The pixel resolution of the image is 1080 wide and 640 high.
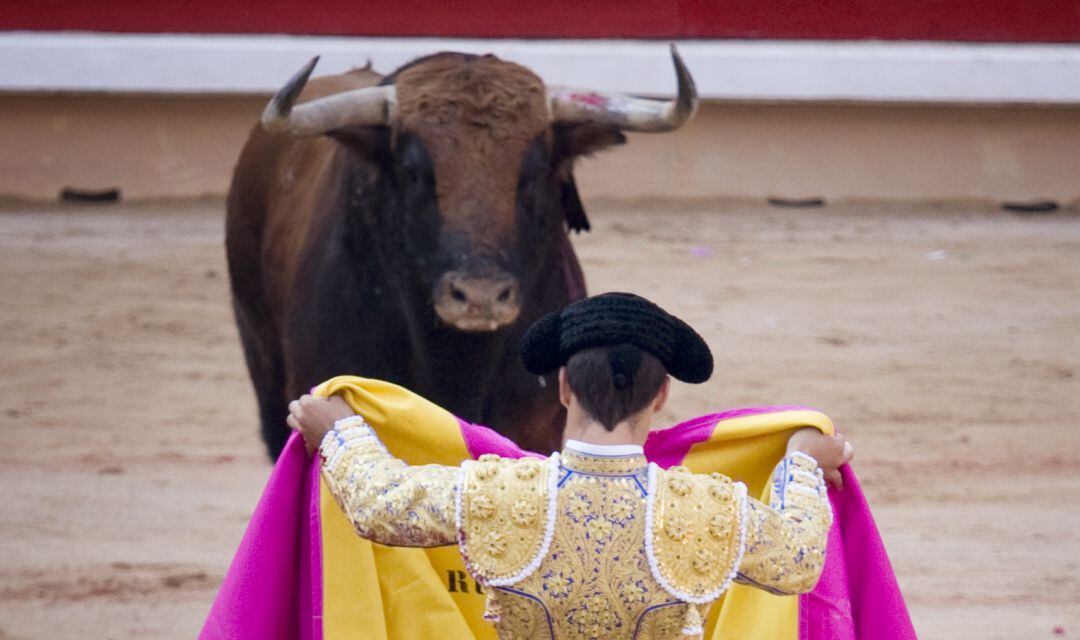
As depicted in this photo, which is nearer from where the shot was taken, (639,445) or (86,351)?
(639,445)

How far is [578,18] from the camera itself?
918 centimetres

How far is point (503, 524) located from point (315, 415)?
0.40 m

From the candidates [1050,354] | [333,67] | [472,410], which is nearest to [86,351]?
[333,67]

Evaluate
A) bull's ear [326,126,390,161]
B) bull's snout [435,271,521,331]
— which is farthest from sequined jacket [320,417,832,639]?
bull's ear [326,126,390,161]

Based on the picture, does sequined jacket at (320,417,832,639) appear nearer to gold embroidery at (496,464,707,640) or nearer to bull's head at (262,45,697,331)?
gold embroidery at (496,464,707,640)

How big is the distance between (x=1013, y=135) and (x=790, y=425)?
717 centimetres

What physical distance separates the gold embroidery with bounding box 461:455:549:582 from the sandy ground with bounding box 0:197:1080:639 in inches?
87.6

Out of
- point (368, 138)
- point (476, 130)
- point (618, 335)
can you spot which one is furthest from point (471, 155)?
point (618, 335)

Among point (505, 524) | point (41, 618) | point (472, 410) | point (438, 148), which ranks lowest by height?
point (41, 618)

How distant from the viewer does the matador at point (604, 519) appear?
2027mm

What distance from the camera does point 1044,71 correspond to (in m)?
9.07

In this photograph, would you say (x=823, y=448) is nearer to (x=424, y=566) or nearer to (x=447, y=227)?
(x=424, y=566)

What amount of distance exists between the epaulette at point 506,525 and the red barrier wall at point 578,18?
727 centimetres

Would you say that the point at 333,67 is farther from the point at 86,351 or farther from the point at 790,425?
the point at 790,425
